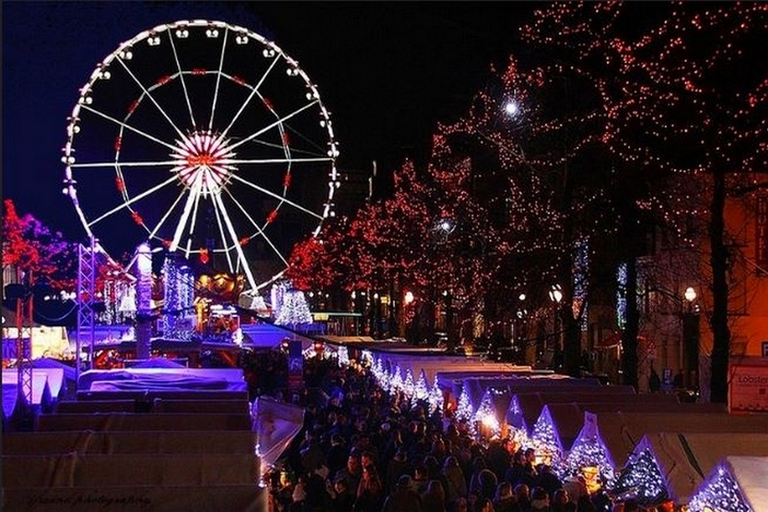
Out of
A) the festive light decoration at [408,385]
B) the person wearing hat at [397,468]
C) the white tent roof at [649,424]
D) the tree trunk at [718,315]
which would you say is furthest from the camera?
the festive light decoration at [408,385]

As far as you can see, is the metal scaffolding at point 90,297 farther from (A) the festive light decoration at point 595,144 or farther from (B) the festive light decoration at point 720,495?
(B) the festive light decoration at point 720,495

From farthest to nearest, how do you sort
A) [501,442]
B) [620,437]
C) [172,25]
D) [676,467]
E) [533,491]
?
[172,25] < [501,442] < [620,437] < [533,491] < [676,467]

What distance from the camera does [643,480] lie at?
12773 millimetres

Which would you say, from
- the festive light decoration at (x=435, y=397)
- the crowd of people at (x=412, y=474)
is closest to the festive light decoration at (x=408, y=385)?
the festive light decoration at (x=435, y=397)

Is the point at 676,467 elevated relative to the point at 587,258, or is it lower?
lower

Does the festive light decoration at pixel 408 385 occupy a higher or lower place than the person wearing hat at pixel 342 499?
higher

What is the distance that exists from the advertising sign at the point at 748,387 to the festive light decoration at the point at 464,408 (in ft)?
16.2

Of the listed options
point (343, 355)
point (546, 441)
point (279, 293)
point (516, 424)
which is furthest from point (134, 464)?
point (279, 293)

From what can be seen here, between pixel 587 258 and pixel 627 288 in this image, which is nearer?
pixel 627 288

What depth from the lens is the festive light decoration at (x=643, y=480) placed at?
12.4 meters

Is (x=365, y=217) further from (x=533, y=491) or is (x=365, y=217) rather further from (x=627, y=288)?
(x=533, y=491)

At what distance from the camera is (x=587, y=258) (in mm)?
35062

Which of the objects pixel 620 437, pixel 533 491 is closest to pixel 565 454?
pixel 620 437

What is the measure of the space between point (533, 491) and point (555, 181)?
2206 centimetres
